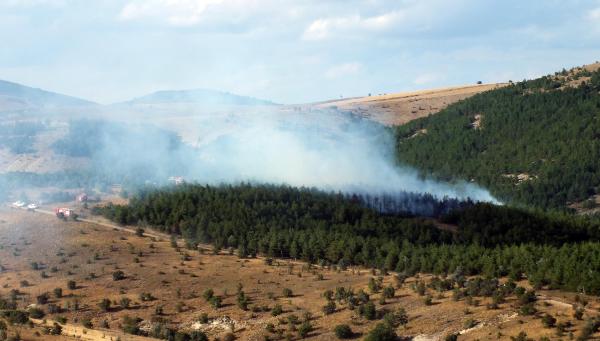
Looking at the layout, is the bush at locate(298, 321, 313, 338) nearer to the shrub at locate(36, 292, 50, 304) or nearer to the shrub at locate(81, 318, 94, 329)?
the shrub at locate(81, 318, 94, 329)

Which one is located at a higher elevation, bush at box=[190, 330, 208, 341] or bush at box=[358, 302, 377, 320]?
bush at box=[358, 302, 377, 320]

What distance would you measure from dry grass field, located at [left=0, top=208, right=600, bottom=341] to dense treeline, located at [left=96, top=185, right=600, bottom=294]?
582cm

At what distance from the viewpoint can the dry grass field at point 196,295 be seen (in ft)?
293

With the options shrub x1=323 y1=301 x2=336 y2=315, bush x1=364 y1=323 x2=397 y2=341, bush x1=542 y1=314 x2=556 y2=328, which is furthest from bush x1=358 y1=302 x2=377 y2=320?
bush x1=542 y1=314 x2=556 y2=328

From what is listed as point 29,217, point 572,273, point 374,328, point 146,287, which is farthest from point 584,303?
point 29,217

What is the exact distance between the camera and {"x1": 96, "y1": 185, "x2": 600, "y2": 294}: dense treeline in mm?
116938

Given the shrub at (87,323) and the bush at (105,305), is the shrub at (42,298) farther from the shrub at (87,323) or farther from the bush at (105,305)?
the shrub at (87,323)

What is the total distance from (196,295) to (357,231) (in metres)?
44.0

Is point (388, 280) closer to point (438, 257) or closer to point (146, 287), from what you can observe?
point (438, 257)

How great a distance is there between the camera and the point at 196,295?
4375 inches

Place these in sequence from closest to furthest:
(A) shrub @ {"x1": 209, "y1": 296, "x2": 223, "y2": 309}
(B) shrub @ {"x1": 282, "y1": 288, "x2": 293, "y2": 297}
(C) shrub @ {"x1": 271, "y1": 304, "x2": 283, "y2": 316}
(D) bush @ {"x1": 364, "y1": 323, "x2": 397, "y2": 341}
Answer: (D) bush @ {"x1": 364, "y1": 323, "x2": 397, "y2": 341}
(C) shrub @ {"x1": 271, "y1": 304, "x2": 283, "y2": 316}
(A) shrub @ {"x1": 209, "y1": 296, "x2": 223, "y2": 309}
(B) shrub @ {"x1": 282, "y1": 288, "x2": 293, "y2": 297}

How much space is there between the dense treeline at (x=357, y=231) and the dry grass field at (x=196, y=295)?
229 inches

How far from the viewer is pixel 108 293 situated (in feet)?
371

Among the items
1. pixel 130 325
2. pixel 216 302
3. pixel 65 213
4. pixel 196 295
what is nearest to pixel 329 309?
pixel 216 302
